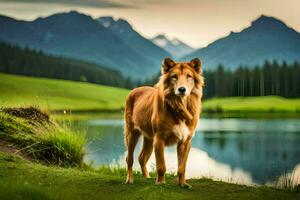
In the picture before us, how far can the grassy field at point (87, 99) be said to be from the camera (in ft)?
250

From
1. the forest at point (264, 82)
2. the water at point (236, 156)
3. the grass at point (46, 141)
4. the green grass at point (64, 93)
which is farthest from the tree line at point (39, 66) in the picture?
the grass at point (46, 141)

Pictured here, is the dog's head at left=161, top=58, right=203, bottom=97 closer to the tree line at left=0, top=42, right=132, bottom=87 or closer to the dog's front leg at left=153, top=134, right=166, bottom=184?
the dog's front leg at left=153, top=134, right=166, bottom=184

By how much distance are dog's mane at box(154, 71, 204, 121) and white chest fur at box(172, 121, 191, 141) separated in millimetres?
107

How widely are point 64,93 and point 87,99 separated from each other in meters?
4.15

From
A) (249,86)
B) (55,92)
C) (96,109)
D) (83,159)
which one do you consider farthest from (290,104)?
(83,159)

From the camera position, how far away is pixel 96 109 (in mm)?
90062

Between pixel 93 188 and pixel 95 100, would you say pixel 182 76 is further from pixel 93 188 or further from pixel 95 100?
pixel 95 100

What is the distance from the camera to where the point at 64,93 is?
319 feet

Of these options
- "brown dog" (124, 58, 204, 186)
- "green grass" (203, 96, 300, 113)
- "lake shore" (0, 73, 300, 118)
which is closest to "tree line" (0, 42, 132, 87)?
"lake shore" (0, 73, 300, 118)

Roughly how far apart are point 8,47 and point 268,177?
104 m

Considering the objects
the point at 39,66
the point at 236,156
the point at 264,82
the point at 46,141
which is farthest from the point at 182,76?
the point at 39,66

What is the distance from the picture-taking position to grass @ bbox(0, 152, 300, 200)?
7895 millimetres

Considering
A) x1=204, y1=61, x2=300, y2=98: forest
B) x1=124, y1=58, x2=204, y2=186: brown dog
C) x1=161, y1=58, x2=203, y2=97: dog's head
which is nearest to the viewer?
x1=161, y1=58, x2=203, y2=97: dog's head

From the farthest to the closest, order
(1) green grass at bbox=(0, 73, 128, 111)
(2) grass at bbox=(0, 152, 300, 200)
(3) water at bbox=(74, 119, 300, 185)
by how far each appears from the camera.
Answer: (1) green grass at bbox=(0, 73, 128, 111) → (3) water at bbox=(74, 119, 300, 185) → (2) grass at bbox=(0, 152, 300, 200)
